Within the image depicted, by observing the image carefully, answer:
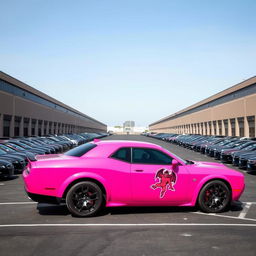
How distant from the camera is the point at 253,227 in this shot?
586cm

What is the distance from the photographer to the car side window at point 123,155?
6727 millimetres

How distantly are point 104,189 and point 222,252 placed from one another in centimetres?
270

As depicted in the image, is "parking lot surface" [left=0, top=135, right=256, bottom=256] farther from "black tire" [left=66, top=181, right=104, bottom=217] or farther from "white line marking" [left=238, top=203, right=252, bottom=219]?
"black tire" [left=66, top=181, right=104, bottom=217]

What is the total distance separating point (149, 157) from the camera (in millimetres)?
6824

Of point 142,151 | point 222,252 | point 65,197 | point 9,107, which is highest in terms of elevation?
point 9,107

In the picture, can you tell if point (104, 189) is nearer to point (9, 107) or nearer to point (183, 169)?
point (183, 169)

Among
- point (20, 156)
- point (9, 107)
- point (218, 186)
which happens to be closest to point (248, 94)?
point (9, 107)

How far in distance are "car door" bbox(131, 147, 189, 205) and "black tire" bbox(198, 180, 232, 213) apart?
40cm

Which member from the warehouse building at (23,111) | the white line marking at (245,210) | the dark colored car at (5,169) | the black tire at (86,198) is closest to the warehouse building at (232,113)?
the warehouse building at (23,111)

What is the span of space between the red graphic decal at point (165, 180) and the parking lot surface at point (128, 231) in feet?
1.86

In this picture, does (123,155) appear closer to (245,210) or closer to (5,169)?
(245,210)

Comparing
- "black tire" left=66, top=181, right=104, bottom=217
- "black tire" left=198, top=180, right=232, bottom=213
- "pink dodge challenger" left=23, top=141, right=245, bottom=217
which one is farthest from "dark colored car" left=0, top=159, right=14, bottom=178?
"black tire" left=198, top=180, right=232, bottom=213

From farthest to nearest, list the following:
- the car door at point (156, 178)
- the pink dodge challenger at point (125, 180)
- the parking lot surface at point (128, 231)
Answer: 1. the car door at point (156, 178)
2. the pink dodge challenger at point (125, 180)
3. the parking lot surface at point (128, 231)

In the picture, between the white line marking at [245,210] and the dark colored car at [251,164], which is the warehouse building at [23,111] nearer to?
the dark colored car at [251,164]
